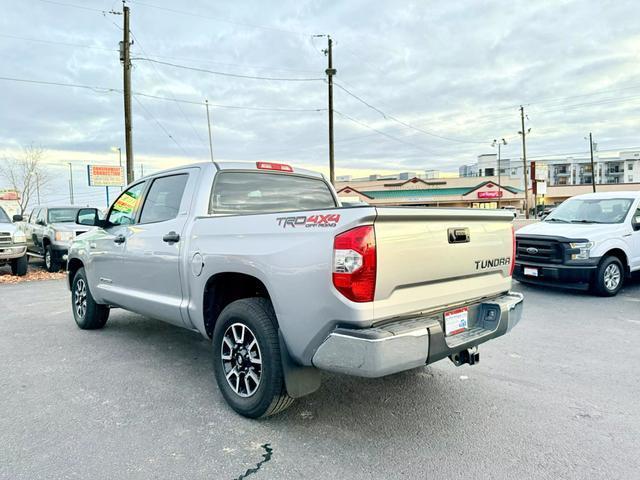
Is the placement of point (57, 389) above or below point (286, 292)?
below

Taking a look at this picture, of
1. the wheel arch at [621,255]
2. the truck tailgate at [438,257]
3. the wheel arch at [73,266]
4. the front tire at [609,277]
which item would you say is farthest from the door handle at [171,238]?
the wheel arch at [621,255]

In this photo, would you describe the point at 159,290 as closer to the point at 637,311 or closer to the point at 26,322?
the point at 26,322

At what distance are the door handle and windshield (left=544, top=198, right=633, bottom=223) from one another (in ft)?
26.0

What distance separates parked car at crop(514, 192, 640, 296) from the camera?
25.6 feet

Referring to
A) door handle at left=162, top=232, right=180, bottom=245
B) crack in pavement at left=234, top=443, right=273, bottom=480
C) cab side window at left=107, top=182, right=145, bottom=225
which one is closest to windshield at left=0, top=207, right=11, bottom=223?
cab side window at left=107, top=182, right=145, bottom=225

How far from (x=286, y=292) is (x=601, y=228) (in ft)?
24.1

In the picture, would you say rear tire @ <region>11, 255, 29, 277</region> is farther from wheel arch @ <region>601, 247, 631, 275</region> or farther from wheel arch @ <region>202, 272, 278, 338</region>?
wheel arch @ <region>601, 247, 631, 275</region>

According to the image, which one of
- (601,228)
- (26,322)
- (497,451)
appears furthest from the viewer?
(601,228)

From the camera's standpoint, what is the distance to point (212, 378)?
4.26 m

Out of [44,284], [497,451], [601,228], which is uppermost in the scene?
[601,228]

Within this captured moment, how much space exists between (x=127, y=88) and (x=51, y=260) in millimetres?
7984

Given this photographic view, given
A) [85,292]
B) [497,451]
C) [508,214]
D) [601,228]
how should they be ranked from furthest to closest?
[601,228], [85,292], [508,214], [497,451]

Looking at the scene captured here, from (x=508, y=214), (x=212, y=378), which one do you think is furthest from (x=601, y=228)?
(x=212, y=378)

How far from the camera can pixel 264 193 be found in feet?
14.5
